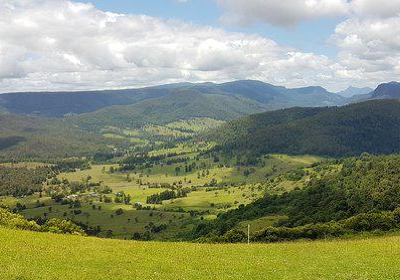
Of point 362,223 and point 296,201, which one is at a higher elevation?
point 362,223

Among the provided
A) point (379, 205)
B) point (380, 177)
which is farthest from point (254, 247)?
point (380, 177)

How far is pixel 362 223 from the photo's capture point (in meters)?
82.6

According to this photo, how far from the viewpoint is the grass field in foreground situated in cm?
4416

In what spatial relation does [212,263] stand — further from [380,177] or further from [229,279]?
[380,177]

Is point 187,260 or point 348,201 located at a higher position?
point 187,260

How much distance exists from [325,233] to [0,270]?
5918 centimetres

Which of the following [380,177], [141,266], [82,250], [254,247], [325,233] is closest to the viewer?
[141,266]

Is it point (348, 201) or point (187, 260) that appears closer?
point (187, 260)

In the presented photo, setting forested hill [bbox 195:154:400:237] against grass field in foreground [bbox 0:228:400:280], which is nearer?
grass field in foreground [bbox 0:228:400:280]

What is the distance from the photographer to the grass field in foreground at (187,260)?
4416cm

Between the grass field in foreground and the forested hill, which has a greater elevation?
the grass field in foreground

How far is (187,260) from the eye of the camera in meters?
52.9

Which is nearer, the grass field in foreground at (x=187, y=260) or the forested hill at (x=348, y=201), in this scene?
the grass field in foreground at (x=187, y=260)

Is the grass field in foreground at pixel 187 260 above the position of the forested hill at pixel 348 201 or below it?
above
